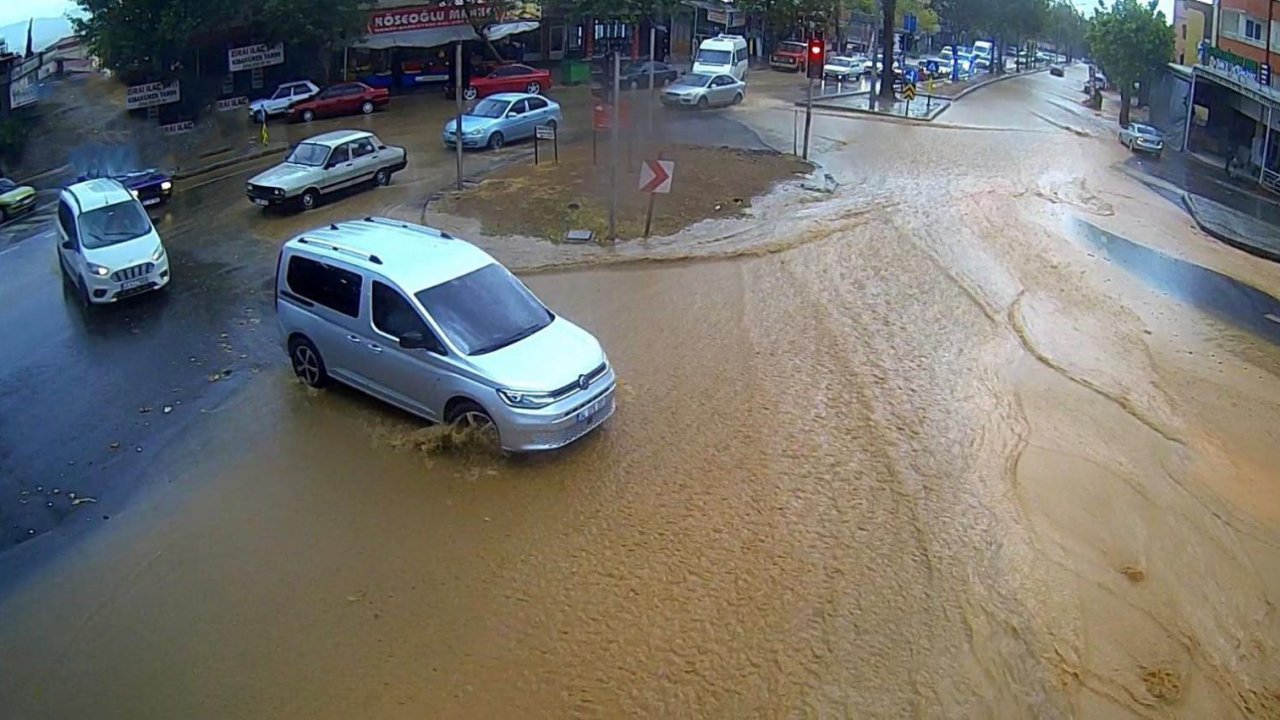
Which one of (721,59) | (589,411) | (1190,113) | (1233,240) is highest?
(721,59)

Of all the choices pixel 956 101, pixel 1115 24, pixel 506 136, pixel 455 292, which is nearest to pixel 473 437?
pixel 455 292

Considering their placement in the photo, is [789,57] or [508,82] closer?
[508,82]

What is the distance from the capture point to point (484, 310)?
10914 millimetres

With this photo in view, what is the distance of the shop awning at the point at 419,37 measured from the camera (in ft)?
131

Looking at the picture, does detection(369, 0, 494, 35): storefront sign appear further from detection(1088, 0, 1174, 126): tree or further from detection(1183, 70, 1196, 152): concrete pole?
detection(1183, 70, 1196, 152): concrete pole

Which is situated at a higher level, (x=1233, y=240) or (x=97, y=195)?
(x=97, y=195)

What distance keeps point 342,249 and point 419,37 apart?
106ft

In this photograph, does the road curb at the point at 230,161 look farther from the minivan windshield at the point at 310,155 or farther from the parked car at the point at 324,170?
the minivan windshield at the point at 310,155

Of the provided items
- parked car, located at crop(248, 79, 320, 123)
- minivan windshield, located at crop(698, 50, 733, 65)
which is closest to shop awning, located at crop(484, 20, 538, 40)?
minivan windshield, located at crop(698, 50, 733, 65)

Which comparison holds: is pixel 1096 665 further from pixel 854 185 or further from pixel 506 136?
pixel 506 136

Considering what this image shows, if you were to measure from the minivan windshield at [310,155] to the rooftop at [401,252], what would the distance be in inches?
436

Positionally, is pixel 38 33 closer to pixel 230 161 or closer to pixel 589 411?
pixel 230 161

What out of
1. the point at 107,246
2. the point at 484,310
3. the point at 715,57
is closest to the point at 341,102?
the point at 715,57

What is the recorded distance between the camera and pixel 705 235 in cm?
1983
